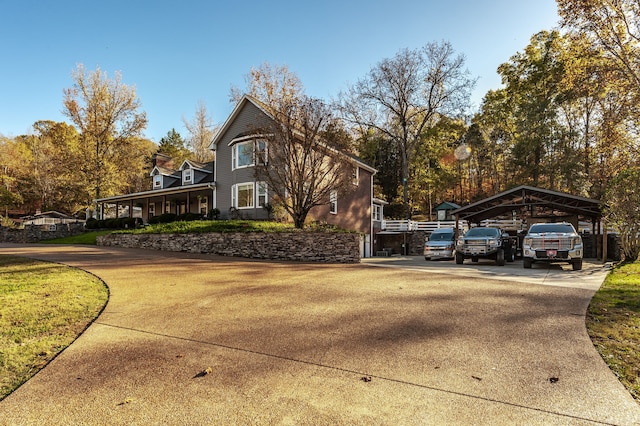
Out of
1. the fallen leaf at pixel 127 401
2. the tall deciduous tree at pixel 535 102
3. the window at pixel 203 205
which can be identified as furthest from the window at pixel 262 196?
the tall deciduous tree at pixel 535 102

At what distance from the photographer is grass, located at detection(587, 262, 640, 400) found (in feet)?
12.7

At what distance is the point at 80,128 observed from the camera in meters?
33.2

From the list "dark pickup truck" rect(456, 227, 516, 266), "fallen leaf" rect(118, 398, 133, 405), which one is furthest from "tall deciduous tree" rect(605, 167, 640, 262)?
"fallen leaf" rect(118, 398, 133, 405)

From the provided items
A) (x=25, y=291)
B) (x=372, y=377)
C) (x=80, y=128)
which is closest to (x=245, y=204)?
(x=25, y=291)

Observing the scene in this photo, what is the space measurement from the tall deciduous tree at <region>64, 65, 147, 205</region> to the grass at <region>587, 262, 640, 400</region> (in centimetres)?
3647

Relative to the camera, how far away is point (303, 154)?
17.0 meters

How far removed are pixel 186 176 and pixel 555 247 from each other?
24.5m

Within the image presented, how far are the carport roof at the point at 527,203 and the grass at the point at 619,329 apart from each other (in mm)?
11024

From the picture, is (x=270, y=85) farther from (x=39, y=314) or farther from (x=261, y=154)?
(x=39, y=314)

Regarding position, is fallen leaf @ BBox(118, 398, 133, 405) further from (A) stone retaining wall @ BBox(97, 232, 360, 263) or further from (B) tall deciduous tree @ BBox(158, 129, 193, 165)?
(B) tall deciduous tree @ BBox(158, 129, 193, 165)

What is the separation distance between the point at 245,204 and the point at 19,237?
1753cm

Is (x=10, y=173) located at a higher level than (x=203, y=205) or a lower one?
higher

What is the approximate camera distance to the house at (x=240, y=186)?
20938 mm

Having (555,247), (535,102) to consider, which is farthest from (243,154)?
(535,102)
